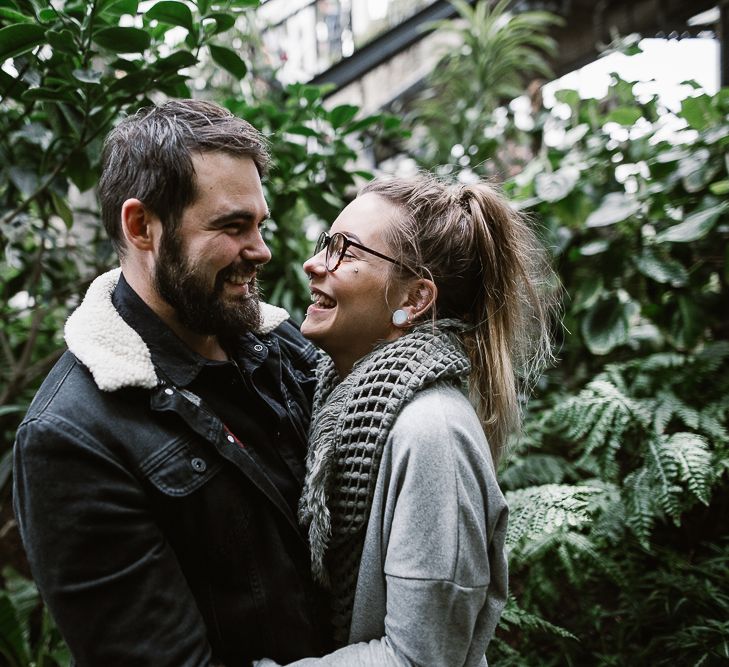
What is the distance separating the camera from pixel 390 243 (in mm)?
1608

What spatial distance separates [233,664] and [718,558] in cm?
188

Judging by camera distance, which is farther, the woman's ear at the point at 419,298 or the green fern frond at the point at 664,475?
the green fern frond at the point at 664,475

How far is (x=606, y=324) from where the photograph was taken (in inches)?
122

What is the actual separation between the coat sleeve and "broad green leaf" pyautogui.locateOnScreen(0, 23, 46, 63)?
136cm

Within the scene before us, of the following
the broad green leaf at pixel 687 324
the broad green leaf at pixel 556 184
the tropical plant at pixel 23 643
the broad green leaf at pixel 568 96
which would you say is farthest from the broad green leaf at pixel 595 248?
the tropical plant at pixel 23 643

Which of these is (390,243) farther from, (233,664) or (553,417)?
(553,417)

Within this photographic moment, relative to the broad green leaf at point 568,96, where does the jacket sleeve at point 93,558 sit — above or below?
below

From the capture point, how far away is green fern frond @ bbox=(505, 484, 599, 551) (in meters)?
2.05

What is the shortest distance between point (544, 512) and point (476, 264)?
37.0 inches

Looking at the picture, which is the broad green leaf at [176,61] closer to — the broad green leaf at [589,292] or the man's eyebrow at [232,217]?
the man's eyebrow at [232,217]

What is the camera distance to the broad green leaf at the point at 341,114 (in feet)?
8.59

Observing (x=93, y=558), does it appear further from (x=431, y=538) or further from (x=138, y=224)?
(x=138, y=224)

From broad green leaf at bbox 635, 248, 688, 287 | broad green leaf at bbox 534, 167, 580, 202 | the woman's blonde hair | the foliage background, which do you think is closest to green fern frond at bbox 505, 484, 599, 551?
the foliage background

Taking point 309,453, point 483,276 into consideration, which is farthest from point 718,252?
point 309,453
